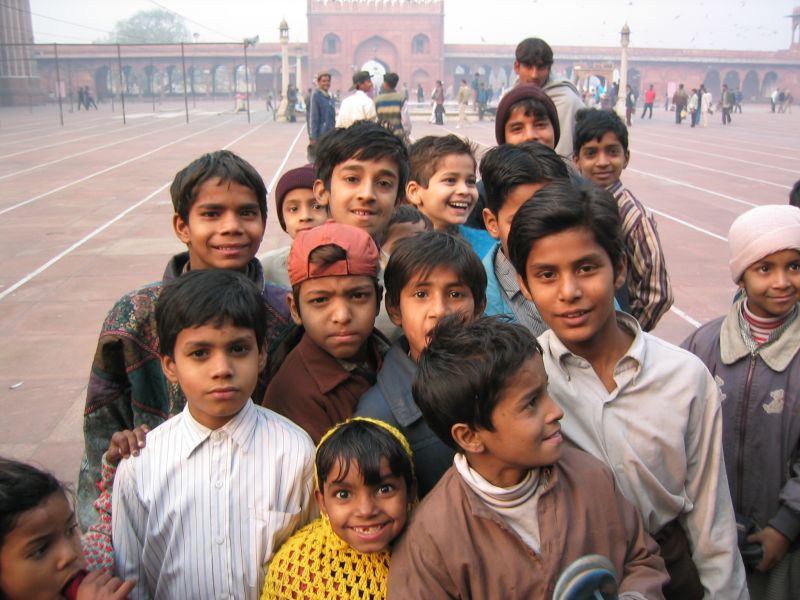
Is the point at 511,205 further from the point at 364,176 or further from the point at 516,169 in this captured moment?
the point at 364,176

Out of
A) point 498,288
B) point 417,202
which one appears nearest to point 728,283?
point 417,202

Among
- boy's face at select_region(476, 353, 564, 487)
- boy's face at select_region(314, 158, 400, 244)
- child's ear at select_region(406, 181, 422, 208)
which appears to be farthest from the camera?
child's ear at select_region(406, 181, 422, 208)

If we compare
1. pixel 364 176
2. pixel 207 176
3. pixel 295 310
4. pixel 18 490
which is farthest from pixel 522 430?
pixel 364 176

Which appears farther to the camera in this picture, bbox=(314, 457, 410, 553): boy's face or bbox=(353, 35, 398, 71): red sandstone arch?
bbox=(353, 35, 398, 71): red sandstone arch

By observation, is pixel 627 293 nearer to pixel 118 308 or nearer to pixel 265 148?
pixel 118 308

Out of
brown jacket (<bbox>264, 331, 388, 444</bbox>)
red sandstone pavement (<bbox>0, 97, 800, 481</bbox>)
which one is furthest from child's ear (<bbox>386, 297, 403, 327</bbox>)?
red sandstone pavement (<bbox>0, 97, 800, 481</bbox>)

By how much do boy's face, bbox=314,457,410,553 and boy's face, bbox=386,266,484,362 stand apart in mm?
403

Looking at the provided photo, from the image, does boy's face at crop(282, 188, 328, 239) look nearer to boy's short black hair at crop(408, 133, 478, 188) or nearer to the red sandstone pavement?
boy's short black hair at crop(408, 133, 478, 188)

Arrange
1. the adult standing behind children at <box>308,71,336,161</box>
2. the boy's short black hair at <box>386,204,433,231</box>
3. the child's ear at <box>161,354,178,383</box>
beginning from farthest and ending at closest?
the adult standing behind children at <box>308,71,336,161</box> → the boy's short black hair at <box>386,204,433,231</box> → the child's ear at <box>161,354,178,383</box>

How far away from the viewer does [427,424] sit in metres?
1.76

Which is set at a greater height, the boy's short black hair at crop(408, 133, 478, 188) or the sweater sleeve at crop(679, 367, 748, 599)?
the boy's short black hair at crop(408, 133, 478, 188)

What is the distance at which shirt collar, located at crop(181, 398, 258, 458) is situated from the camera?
71.6 inches

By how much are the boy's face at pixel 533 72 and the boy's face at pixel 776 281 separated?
2.60 metres

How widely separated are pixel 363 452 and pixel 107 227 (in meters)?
8.96
